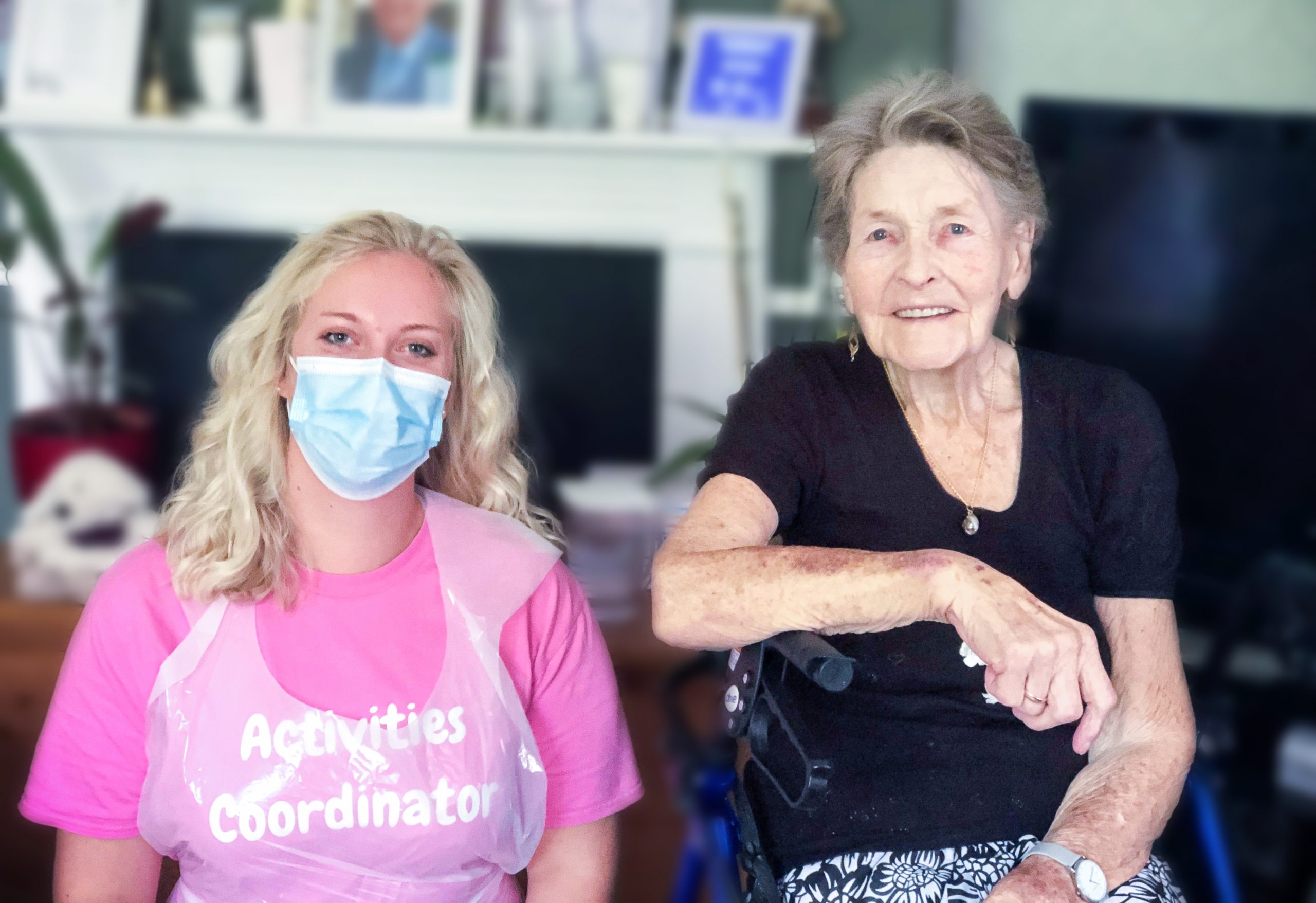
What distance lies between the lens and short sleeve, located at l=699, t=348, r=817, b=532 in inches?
51.4

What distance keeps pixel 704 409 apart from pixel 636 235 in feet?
2.45

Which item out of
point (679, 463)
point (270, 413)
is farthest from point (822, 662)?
point (679, 463)

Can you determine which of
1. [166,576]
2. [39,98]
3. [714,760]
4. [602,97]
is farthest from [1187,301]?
[39,98]

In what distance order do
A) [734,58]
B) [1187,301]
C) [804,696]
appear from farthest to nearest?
[734,58] → [1187,301] → [804,696]

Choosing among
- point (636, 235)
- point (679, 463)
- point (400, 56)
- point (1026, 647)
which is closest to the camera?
point (1026, 647)

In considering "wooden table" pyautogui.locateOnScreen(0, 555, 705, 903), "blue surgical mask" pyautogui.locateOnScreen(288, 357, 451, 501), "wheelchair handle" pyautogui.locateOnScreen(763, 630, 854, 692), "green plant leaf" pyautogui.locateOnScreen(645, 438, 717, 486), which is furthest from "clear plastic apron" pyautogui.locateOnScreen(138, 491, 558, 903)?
"green plant leaf" pyautogui.locateOnScreen(645, 438, 717, 486)

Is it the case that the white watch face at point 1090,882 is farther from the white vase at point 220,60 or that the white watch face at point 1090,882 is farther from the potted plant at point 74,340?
the white vase at point 220,60

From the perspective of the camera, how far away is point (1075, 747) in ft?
4.01

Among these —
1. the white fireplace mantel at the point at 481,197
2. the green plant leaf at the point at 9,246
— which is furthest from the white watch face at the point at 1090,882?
the green plant leaf at the point at 9,246

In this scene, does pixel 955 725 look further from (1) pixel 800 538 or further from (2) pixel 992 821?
(1) pixel 800 538

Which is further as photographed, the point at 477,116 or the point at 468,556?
the point at 477,116

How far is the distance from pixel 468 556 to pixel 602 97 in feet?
5.93

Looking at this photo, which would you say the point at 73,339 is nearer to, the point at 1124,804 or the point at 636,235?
the point at 636,235

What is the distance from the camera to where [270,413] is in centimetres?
129
